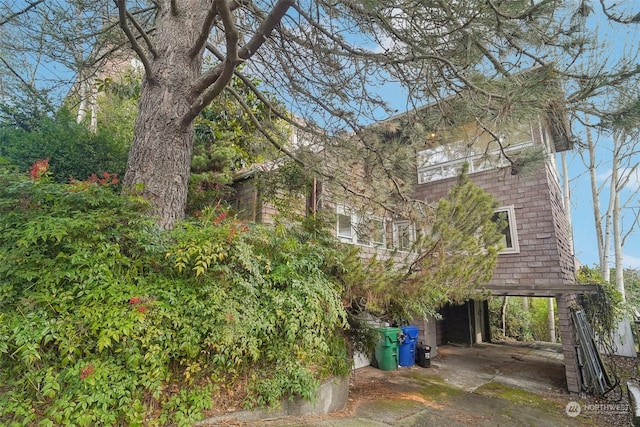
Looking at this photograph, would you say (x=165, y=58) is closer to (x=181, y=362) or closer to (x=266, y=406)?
(x=181, y=362)

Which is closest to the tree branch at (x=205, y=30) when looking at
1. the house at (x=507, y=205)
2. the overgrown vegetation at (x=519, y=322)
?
the house at (x=507, y=205)

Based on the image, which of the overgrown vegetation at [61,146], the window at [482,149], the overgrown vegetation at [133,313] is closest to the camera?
the overgrown vegetation at [133,313]

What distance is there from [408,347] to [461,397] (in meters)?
2.41

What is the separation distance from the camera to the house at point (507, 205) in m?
4.66

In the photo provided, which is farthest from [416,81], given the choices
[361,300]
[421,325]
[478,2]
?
[421,325]

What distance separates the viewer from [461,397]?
6.41 meters

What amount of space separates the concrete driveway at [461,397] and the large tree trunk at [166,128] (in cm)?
291

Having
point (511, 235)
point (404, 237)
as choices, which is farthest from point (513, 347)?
Answer: point (404, 237)

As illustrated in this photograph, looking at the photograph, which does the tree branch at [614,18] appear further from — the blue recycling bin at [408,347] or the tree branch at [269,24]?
the blue recycling bin at [408,347]

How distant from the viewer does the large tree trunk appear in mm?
4398

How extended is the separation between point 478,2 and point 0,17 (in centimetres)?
702

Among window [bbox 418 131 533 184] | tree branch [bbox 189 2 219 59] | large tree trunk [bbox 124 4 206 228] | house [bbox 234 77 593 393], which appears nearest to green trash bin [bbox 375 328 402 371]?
house [bbox 234 77 593 393]

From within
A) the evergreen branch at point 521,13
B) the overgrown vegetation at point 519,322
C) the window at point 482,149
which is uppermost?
the evergreen branch at point 521,13

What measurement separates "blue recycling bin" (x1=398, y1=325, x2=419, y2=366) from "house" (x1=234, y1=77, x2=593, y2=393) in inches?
34.3
